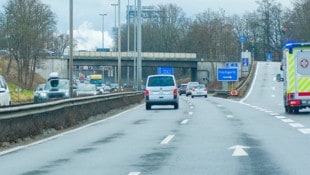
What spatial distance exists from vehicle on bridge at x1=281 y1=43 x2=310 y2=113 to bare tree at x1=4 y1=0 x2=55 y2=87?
145 feet

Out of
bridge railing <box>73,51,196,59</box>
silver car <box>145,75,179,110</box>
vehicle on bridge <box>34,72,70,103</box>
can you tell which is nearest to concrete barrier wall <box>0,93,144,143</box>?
silver car <box>145,75,179,110</box>

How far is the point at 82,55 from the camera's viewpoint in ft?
356

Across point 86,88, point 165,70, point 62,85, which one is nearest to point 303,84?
point 62,85

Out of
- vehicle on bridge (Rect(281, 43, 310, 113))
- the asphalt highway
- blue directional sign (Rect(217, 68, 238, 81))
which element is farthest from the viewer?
blue directional sign (Rect(217, 68, 238, 81))

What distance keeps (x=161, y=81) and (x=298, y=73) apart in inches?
471

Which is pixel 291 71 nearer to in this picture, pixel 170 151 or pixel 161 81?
pixel 161 81

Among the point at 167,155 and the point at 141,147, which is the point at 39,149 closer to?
the point at 141,147

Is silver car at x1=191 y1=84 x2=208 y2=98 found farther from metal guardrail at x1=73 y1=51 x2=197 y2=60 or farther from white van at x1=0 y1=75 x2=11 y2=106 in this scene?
white van at x1=0 y1=75 x2=11 y2=106

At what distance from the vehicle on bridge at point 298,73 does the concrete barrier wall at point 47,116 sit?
328 inches

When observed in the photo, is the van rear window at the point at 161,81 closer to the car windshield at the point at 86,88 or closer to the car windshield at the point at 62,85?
the car windshield at the point at 62,85

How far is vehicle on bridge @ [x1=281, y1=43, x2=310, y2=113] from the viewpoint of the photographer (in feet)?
109

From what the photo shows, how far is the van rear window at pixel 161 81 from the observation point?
4369 cm

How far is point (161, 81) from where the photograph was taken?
4403 cm

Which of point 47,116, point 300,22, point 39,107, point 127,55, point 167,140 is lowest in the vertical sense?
point 167,140
